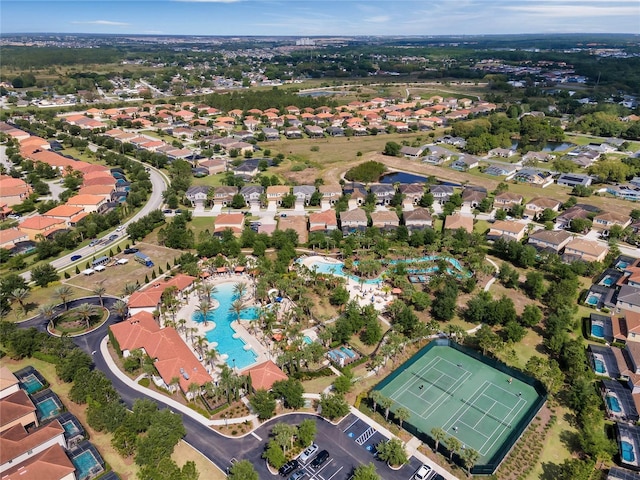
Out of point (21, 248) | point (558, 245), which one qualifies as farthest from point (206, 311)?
point (558, 245)

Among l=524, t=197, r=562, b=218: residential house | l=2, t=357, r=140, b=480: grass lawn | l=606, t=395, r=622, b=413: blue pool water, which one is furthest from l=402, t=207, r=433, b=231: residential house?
l=2, t=357, r=140, b=480: grass lawn

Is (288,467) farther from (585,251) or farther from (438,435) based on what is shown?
(585,251)

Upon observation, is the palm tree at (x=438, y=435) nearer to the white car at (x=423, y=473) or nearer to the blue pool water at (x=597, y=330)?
the white car at (x=423, y=473)

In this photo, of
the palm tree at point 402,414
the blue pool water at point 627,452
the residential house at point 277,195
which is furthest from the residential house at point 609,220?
the palm tree at point 402,414

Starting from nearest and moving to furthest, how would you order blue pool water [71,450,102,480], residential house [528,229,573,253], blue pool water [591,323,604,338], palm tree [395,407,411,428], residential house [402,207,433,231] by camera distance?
1. blue pool water [71,450,102,480]
2. palm tree [395,407,411,428]
3. blue pool water [591,323,604,338]
4. residential house [528,229,573,253]
5. residential house [402,207,433,231]

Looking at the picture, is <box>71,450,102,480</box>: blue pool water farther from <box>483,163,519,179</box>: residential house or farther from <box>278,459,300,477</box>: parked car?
<box>483,163,519,179</box>: residential house

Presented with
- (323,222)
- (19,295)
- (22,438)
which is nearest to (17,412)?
(22,438)
